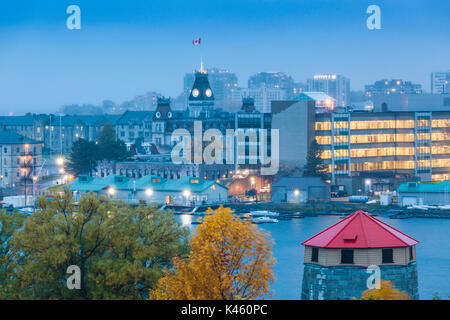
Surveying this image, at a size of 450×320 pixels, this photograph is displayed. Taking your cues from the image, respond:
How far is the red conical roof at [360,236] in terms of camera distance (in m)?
13.2

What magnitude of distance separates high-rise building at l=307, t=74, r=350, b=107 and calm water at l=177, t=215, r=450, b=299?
72340 mm

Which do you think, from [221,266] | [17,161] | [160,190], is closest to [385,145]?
[160,190]

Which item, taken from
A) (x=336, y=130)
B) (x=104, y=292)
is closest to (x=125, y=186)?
(x=336, y=130)

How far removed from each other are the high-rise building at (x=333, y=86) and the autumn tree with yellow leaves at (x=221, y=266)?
319 ft

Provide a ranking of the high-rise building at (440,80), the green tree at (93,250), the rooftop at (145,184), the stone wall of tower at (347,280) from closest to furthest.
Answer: the stone wall of tower at (347,280)
the green tree at (93,250)
the rooftop at (145,184)
the high-rise building at (440,80)

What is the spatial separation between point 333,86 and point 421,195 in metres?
71.5

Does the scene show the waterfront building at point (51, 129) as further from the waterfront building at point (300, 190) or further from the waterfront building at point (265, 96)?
the waterfront building at point (265, 96)

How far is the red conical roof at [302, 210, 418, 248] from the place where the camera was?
13.2m

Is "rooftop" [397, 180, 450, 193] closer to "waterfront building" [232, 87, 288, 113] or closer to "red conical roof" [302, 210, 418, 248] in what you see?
"red conical roof" [302, 210, 418, 248]

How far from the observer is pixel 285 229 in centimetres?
3431

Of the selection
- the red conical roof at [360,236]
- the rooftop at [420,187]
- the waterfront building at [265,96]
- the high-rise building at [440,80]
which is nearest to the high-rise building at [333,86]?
the waterfront building at [265,96]

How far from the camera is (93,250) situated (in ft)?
50.3

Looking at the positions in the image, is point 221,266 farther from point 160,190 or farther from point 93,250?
point 160,190

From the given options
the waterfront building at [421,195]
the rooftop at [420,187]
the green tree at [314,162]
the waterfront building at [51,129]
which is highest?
the waterfront building at [51,129]
